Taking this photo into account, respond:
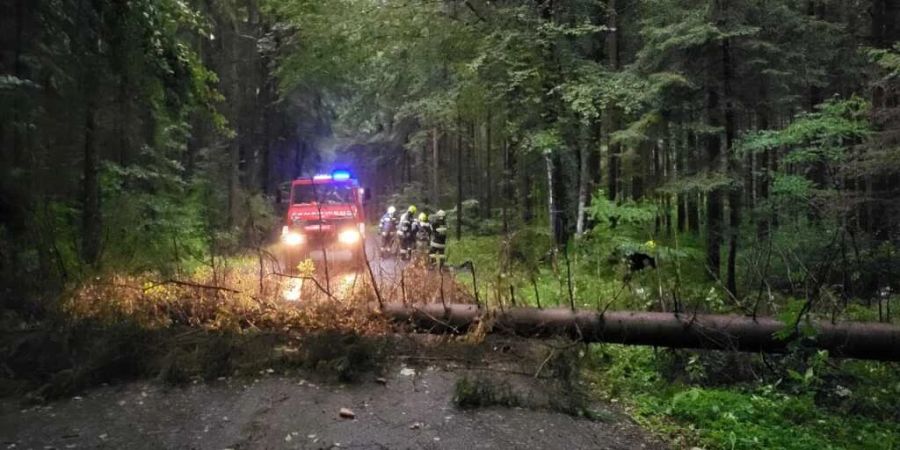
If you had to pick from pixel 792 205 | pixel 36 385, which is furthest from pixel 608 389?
pixel 792 205

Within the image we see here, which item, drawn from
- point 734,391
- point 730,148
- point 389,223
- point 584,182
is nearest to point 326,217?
point 389,223

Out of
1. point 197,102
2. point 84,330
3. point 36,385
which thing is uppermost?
point 197,102

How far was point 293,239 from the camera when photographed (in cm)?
1491

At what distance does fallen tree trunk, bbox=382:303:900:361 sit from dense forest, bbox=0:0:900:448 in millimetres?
275

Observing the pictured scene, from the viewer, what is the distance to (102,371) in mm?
6816

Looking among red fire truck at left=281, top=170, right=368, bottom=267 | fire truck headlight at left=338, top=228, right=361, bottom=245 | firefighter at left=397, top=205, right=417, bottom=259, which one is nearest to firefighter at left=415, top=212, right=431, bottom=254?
firefighter at left=397, top=205, right=417, bottom=259

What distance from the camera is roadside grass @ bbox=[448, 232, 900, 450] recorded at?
598 cm

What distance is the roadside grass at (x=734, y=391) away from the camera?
19.6 ft

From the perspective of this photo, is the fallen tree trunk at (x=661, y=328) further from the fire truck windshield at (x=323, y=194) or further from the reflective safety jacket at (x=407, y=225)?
the fire truck windshield at (x=323, y=194)

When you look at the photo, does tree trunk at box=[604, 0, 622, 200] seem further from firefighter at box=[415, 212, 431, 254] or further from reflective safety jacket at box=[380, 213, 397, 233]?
reflective safety jacket at box=[380, 213, 397, 233]

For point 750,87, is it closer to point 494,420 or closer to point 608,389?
point 608,389

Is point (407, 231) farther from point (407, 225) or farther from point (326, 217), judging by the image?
point (326, 217)

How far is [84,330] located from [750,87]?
12.4 metres

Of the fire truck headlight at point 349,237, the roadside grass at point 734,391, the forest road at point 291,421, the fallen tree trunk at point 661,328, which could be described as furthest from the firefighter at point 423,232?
the forest road at point 291,421
